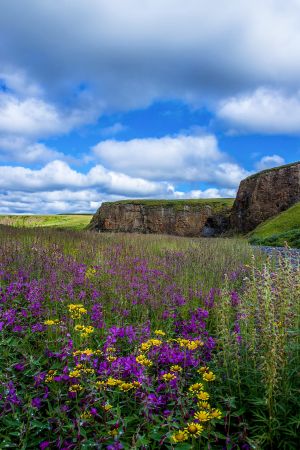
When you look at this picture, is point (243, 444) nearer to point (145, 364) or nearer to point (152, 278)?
point (145, 364)

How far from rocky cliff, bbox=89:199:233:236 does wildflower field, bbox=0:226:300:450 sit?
32.1 meters

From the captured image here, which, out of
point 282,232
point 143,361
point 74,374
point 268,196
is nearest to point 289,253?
point 143,361

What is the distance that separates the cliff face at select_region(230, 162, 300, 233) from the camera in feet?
107

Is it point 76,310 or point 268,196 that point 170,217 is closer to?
point 268,196

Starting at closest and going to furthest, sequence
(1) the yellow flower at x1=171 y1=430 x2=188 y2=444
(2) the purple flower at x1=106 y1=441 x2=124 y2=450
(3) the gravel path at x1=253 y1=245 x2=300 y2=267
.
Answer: (1) the yellow flower at x1=171 y1=430 x2=188 y2=444 → (2) the purple flower at x1=106 y1=441 x2=124 y2=450 → (3) the gravel path at x1=253 y1=245 x2=300 y2=267

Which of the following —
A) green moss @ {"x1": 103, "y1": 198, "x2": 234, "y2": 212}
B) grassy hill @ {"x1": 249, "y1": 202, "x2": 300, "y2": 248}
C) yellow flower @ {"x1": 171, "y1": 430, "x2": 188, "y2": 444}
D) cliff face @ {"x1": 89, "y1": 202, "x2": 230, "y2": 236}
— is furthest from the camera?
green moss @ {"x1": 103, "y1": 198, "x2": 234, "y2": 212}

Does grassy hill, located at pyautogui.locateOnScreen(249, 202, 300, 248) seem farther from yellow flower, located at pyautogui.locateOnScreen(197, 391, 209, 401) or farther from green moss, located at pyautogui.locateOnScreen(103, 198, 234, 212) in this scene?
yellow flower, located at pyautogui.locateOnScreen(197, 391, 209, 401)

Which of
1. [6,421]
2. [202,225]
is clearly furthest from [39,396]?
[202,225]

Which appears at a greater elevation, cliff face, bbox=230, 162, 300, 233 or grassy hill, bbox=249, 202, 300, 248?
cliff face, bbox=230, 162, 300, 233

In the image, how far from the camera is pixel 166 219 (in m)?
40.3

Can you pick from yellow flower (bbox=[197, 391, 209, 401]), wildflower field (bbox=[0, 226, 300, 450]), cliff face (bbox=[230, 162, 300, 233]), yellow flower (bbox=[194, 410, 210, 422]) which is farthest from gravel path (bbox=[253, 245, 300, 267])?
cliff face (bbox=[230, 162, 300, 233])

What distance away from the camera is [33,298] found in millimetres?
4574

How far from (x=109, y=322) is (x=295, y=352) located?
2.36m

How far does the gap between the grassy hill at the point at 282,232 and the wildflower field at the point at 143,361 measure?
14218 mm
